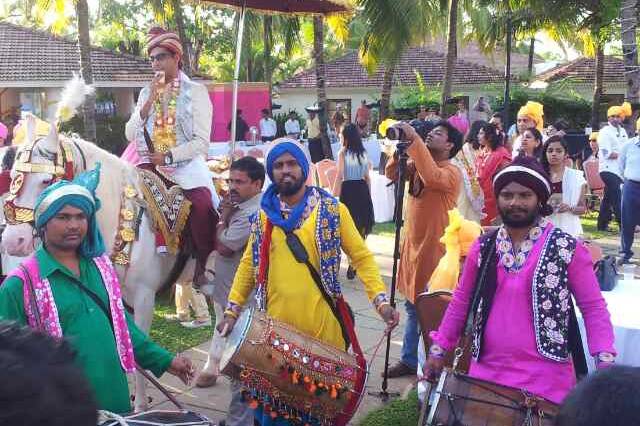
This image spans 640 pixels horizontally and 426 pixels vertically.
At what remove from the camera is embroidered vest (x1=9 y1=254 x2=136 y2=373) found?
305 cm

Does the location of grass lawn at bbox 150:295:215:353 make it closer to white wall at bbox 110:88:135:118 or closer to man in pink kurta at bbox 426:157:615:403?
man in pink kurta at bbox 426:157:615:403

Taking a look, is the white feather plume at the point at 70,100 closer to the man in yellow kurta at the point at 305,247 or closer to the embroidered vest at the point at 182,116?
the embroidered vest at the point at 182,116

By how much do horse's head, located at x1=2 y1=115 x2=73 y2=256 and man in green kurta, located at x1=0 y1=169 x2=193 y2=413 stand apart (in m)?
1.20

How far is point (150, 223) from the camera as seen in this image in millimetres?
5598

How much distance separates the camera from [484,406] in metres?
3.03

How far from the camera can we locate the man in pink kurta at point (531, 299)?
325cm

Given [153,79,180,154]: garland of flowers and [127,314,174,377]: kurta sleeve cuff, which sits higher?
[153,79,180,154]: garland of flowers

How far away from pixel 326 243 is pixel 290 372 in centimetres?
→ 73

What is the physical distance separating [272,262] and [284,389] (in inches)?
27.9

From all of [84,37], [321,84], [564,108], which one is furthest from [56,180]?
[564,108]

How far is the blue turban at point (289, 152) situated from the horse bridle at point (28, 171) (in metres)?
1.49

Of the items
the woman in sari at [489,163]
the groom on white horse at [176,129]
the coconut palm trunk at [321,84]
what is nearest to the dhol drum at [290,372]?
the groom on white horse at [176,129]

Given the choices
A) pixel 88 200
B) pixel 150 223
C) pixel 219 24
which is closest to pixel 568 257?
pixel 88 200

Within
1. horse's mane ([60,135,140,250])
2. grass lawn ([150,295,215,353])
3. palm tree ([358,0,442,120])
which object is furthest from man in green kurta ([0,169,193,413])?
palm tree ([358,0,442,120])
